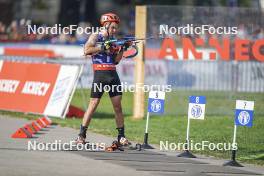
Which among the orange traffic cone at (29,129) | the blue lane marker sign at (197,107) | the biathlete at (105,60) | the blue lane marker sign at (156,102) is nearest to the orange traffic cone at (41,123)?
the orange traffic cone at (29,129)

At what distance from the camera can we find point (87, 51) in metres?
15.6


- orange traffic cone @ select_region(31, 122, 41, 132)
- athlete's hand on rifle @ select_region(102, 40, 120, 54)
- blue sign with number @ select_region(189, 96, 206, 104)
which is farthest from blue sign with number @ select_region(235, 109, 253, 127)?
orange traffic cone @ select_region(31, 122, 41, 132)

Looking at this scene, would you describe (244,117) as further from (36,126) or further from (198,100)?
(36,126)

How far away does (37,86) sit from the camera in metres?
22.0

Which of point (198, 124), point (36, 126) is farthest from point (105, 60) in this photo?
point (198, 124)

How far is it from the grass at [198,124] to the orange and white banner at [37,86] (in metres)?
0.30

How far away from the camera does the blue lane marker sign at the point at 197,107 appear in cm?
1537

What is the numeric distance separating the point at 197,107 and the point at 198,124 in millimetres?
5724

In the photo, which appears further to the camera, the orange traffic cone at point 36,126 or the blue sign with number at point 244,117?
the orange traffic cone at point 36,126

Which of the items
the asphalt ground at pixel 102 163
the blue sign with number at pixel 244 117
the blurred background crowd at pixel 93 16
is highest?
the blurred background crowd at pixel 93 16

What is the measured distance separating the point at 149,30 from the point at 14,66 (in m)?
3.43

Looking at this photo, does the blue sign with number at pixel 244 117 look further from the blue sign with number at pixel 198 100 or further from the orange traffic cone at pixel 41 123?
the orange traffic cone at pixel 41 123

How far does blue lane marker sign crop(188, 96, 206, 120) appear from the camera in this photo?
1537cm

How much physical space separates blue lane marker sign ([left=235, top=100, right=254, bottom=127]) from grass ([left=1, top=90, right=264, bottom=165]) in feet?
3.11
